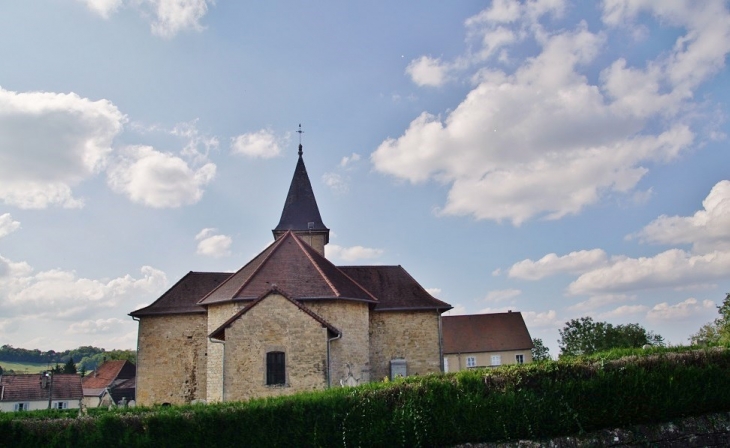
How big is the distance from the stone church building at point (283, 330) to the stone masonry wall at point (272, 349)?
0.03 m

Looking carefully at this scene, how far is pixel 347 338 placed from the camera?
1980 cm

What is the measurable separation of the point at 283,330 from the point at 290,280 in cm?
314

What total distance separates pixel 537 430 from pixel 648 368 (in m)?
2.46

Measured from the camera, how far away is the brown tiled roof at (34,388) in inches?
2088

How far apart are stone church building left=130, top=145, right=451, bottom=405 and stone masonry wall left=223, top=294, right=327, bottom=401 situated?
0.10 feet

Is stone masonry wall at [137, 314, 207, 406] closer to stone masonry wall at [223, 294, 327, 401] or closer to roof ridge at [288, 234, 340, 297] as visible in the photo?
roof ridge at [288, 234, 340, 297]

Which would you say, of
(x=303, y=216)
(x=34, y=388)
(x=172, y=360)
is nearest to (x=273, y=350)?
(x=172, y=360)

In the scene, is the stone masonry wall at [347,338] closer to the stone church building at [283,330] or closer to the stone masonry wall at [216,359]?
the stone church building at [283,330]

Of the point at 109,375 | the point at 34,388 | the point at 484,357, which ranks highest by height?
the point at 484,357

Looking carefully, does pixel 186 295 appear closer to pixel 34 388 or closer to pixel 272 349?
pixel 272 349

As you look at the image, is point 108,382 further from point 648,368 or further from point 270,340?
point 648,368

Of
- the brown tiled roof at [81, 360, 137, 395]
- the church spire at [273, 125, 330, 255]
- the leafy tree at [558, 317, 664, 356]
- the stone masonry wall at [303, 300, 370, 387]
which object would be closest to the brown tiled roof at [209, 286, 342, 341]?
the stone masonry wall at [303, 300, 370, 387]

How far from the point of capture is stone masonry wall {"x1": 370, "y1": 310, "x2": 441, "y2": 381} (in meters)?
23.9

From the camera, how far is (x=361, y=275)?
27156 mm
